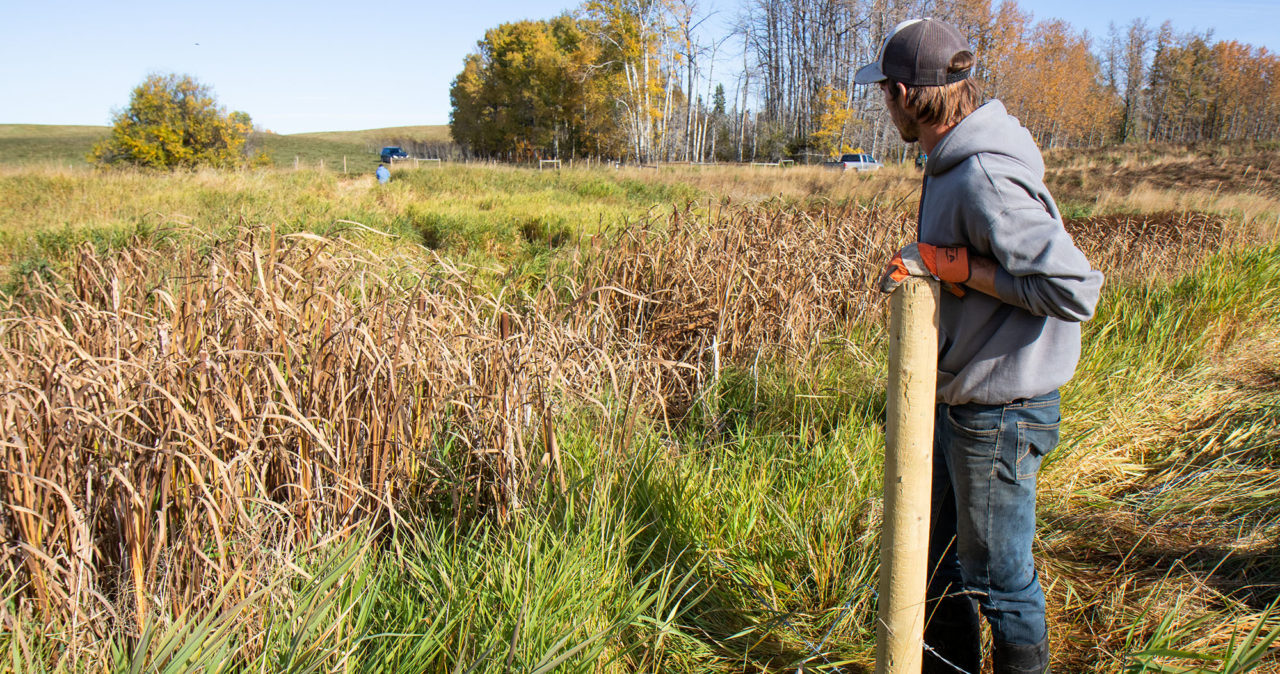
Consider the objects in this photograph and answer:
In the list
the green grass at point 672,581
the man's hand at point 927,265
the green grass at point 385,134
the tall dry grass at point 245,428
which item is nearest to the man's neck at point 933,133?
the man's hand at point 927,265

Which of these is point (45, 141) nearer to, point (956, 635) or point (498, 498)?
point (498, 498)

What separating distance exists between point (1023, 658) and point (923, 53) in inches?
52.8

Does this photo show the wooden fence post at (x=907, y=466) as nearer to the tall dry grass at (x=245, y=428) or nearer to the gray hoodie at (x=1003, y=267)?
the gray hoodie at (x=1003, y=267)

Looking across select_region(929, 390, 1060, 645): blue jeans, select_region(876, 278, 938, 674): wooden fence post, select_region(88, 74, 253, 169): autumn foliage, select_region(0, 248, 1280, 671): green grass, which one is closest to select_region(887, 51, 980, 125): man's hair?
select_region(876, 278, 938, 674): wooden fence post

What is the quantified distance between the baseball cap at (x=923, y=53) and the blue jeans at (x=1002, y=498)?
2.34 feet

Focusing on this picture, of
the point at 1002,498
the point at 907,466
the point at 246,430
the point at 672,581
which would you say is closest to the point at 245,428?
the point at 246,430

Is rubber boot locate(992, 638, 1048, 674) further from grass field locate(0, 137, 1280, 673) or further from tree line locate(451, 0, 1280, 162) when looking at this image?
tree line locate(451, 0, 1280, 162)

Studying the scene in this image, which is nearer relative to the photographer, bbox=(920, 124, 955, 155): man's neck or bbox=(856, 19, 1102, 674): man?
bbox=(856, 19, 1102, 674): man

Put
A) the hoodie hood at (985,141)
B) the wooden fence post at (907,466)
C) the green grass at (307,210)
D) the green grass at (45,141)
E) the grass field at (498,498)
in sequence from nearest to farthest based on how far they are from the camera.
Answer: the wooden fence post at (907,466) < the hoodie hood at (985,141) < the grass field at (498,498) < the green grass at (307,210) < the green grass at (45,141)

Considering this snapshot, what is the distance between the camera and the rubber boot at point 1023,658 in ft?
5.16

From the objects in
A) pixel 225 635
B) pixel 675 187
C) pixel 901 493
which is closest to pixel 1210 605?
pixel 901 493

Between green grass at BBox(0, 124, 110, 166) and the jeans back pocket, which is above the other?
green grass at BBox(0, 124, 110, 166)

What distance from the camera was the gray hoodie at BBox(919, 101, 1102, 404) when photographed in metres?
1.35

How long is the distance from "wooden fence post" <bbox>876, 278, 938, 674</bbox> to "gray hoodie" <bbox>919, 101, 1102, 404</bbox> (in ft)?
0.66
